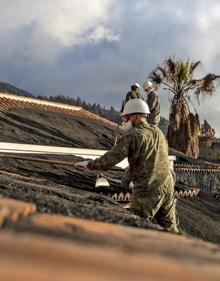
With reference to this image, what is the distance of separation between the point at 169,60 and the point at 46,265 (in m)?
24.7

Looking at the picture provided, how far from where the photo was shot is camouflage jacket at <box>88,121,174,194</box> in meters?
5.23

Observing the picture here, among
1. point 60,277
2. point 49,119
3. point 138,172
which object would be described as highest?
point 49,119

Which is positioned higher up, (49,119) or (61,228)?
(49,119)

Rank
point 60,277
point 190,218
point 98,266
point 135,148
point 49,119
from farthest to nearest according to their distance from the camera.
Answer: point 49,119, point 190,218, point 135,148, point 98,266, point 60,277

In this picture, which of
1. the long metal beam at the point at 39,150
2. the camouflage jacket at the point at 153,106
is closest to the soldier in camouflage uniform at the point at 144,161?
the long metal beam at the point at 39,150

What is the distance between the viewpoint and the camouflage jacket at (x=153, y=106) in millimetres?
10797

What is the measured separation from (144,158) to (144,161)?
3cm

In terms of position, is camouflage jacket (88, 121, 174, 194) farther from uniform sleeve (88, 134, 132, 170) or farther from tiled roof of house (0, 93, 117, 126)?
tiled roof of house (0, 93, 117, 126)

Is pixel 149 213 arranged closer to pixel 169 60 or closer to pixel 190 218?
pixel 190 218

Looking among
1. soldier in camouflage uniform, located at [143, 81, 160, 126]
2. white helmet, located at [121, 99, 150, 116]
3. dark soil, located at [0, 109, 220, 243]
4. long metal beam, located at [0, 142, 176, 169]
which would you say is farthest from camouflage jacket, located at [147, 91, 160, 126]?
white helmet, located at [121, 99, 150, 116]

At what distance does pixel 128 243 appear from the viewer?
171cm

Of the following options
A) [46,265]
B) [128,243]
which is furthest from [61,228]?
[46,265]

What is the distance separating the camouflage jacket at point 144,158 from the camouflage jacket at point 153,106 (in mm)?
5211

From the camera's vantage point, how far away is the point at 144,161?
5410mm
